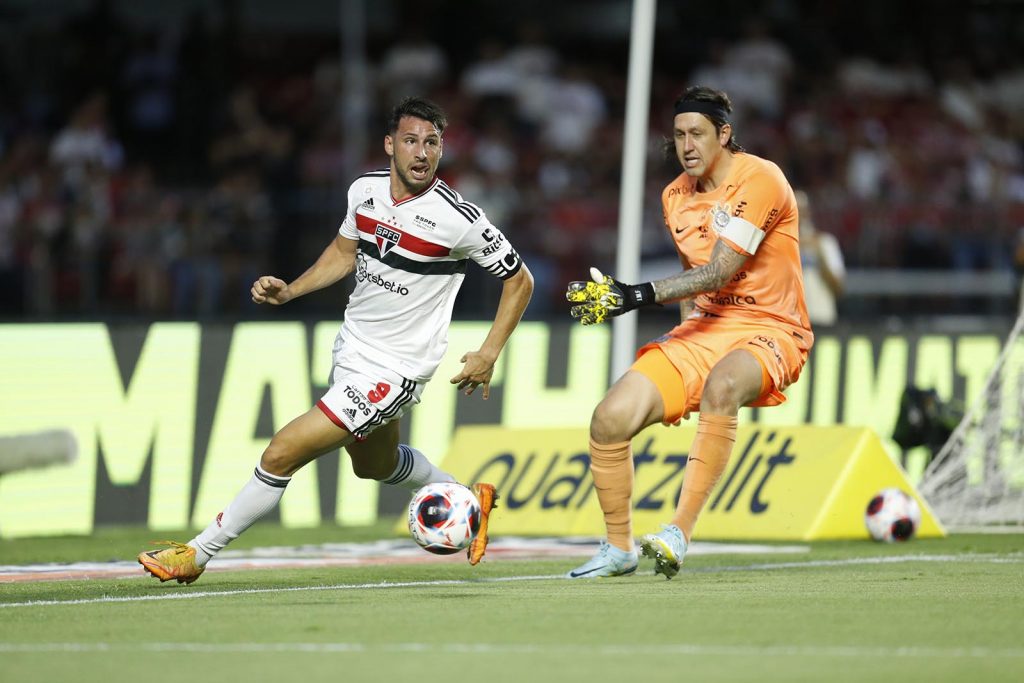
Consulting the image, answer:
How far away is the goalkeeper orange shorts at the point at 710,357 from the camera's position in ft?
29.3

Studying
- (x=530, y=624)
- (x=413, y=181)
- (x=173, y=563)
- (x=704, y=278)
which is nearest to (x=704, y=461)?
(x=704, y=278)

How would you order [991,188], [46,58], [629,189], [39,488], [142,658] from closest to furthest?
[142,658]
[39,488]
[629,189]
[46,58]
[991,188]

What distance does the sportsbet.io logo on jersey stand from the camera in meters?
8.78

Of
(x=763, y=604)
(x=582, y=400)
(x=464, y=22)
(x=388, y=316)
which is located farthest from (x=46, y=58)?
(x=763, y=604)

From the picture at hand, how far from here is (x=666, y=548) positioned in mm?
8531

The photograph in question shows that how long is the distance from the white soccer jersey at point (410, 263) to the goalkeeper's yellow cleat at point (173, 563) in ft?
4.09

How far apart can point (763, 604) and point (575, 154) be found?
14.6 m

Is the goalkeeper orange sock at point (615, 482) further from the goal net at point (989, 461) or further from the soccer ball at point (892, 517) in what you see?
the goal net at point (989, 461)

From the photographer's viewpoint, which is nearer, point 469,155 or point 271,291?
point 271,291

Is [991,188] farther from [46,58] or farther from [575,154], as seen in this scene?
[46,58]

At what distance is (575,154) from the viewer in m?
21.8

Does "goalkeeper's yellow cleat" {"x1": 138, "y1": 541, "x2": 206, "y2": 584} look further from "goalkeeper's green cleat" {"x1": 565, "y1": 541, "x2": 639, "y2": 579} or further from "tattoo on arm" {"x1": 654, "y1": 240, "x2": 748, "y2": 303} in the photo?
"tattoo on arm" {"x1": 654, "y1": 240, "x2": 748, "y2": 303}

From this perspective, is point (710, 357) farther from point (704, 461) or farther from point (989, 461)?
point (989, 461)

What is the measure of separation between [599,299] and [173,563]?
2.31 meters
